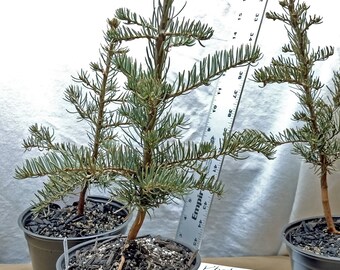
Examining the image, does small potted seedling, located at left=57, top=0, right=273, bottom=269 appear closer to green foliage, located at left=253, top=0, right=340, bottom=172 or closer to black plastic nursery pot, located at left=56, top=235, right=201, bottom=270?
black plastic nursery pot, located at left=56, top=235, right=201, bottom=270

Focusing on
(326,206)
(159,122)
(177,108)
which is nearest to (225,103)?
(177,108)

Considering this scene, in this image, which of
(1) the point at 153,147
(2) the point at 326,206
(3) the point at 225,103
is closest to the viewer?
Answer: (1) the point at 153,147

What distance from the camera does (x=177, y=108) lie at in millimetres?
1034

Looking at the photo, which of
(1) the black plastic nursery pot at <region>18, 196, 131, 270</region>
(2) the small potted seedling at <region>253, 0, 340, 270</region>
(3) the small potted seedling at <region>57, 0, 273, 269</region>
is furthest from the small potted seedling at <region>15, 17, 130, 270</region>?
(2) the small potted seedling at <region>253, 0, 340, 270</region>

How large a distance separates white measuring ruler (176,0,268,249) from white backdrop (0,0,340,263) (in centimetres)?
4

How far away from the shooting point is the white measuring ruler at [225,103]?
96cm

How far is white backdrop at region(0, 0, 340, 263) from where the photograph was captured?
38.5 inches

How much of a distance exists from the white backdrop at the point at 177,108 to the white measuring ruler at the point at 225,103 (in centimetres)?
4

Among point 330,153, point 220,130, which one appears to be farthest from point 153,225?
point 330,153

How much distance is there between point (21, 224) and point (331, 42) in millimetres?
631

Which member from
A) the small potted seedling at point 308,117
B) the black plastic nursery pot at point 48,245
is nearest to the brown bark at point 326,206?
the small potted seedling at point 308,117

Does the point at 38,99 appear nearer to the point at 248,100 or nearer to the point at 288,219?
the point at 248,100

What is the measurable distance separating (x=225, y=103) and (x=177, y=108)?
0.34ft

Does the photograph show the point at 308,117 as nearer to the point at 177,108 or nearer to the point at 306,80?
the point at 306,80
